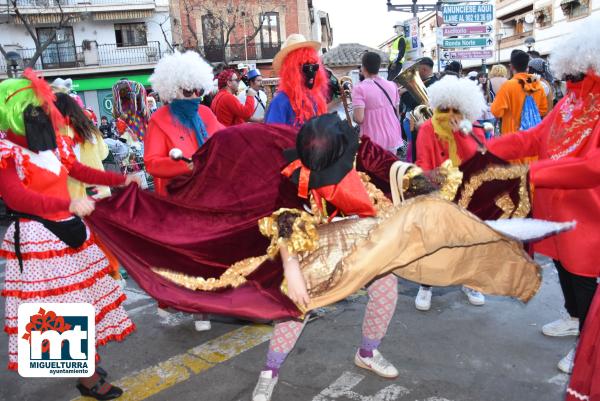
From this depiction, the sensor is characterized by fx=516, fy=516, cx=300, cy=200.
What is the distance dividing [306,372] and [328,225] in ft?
4.30

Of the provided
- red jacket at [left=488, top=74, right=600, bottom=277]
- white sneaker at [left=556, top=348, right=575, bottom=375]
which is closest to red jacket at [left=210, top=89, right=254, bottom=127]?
red jacket at [left=488, top=74, right=600, bottom=277]

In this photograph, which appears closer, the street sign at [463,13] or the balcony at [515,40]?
the street sign at [463,13]

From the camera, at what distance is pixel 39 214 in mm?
2693

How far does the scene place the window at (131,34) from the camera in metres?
29.1

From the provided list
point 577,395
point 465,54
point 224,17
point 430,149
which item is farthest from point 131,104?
point 224,17

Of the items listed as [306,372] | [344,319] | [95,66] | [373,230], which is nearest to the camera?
[373,230]

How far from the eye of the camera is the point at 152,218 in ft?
8.92

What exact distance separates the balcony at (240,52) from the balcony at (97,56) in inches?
112

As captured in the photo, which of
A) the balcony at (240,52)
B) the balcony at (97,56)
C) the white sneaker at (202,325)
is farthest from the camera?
the balcony at (240,52)

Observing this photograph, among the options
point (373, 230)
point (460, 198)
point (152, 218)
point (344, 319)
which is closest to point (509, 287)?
point (460, 198)

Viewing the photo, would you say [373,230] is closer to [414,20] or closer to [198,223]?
[198,223]

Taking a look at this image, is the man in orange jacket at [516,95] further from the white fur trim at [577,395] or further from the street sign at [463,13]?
the street sign at [463,13]

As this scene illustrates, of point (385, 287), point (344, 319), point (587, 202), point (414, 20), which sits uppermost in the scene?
point (414, 20)

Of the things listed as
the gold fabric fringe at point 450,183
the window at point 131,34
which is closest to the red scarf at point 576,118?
the gold fabric fringe at point 450,183
